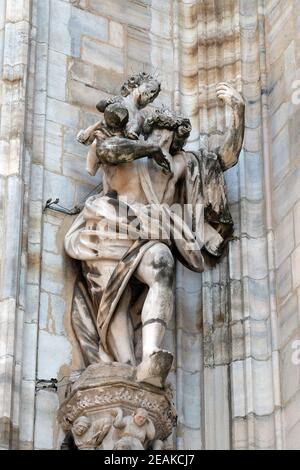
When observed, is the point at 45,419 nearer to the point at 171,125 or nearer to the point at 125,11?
the point at 171,125

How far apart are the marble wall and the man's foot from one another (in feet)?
1.81

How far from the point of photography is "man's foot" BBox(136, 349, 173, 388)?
437 inches

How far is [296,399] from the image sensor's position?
11.4m

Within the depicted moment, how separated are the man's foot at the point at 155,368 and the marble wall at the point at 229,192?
1.81 feet

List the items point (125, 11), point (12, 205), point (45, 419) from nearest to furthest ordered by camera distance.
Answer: point (45, 419), point (12, 205), point (125, 11)

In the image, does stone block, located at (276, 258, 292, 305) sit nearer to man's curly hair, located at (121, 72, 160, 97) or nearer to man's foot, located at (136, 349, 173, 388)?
man's foot, located at (136, 349, 173, 388)

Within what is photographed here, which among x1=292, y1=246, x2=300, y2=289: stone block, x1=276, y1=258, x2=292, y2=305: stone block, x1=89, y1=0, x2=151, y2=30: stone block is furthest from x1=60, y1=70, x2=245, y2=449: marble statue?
x1=89, y1=0, x2=151, y2=30: stone block

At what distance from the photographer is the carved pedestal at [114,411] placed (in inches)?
431

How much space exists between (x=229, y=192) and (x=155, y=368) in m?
1.79

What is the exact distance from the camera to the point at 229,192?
41.0 feet

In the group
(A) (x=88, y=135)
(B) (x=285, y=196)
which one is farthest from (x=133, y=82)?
(B) (x=285, y=196)
